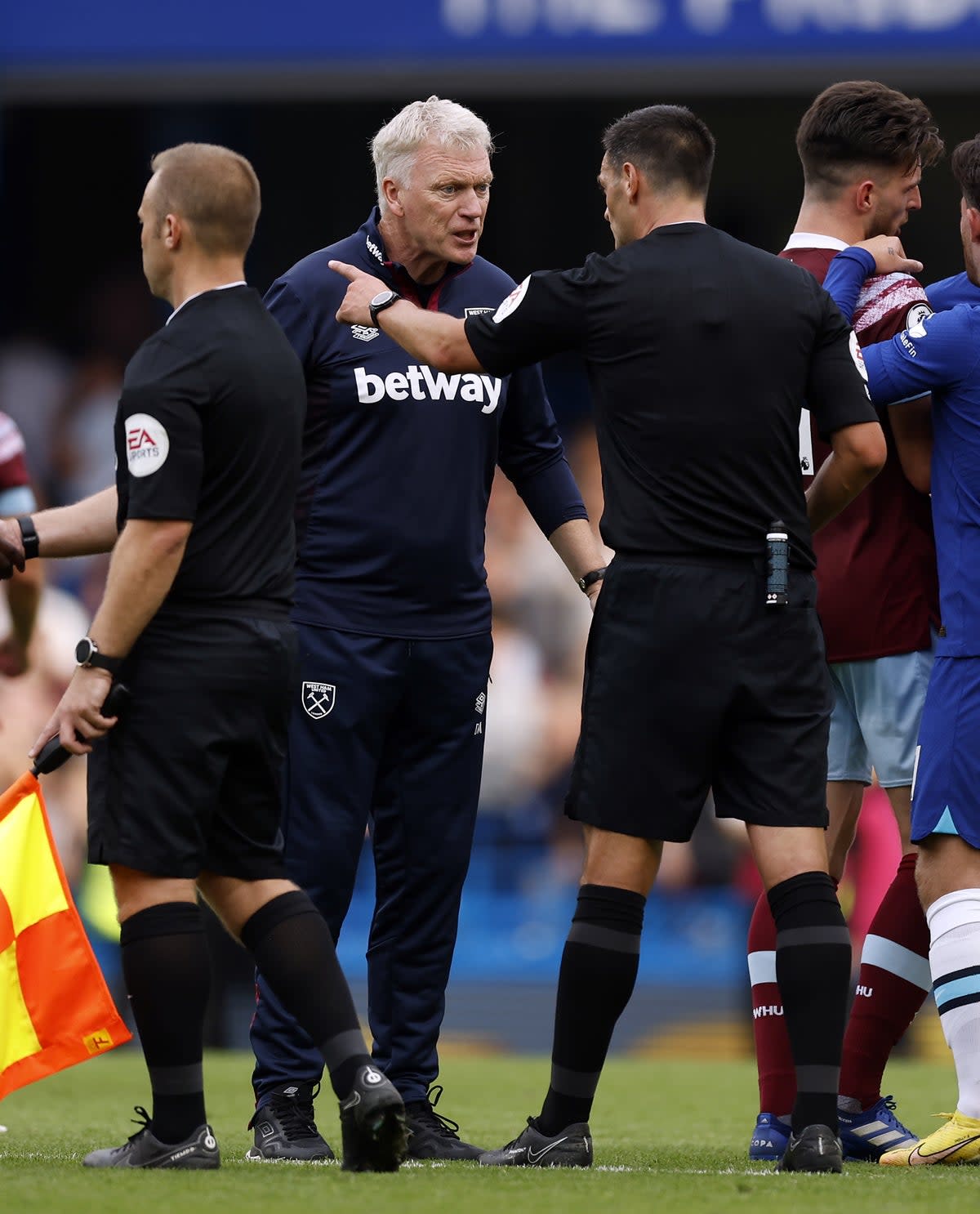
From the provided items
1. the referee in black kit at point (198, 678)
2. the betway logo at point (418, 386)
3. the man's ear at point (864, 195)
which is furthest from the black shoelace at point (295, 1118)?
the man's ear at point (864, 195)

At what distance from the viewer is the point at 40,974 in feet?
14.5

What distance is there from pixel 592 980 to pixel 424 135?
77.2 inches

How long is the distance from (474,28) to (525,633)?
3283 millimetres

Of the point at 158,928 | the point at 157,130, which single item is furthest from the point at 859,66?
the point at 158,928

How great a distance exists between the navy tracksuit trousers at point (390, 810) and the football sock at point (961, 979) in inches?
41.7

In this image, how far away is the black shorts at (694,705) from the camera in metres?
4.12

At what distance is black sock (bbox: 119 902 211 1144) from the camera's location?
3957 millimetres

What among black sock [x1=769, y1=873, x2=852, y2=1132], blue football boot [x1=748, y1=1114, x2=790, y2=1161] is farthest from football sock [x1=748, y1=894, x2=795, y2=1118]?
black sock [x1=769, y1=873, x2=852, y2=1132]

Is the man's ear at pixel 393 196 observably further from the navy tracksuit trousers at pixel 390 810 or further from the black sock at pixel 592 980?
the black sock at pixel 592 980

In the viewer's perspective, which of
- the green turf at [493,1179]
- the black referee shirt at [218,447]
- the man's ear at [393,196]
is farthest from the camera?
the man's ear at [393,196]

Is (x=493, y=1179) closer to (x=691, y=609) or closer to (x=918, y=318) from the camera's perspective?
(x=691, y=609)

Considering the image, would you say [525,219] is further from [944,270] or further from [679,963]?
[679,963]

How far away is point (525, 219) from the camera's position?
480 inches

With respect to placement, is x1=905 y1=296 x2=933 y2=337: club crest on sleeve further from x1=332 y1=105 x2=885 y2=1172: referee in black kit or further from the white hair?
the white hair
